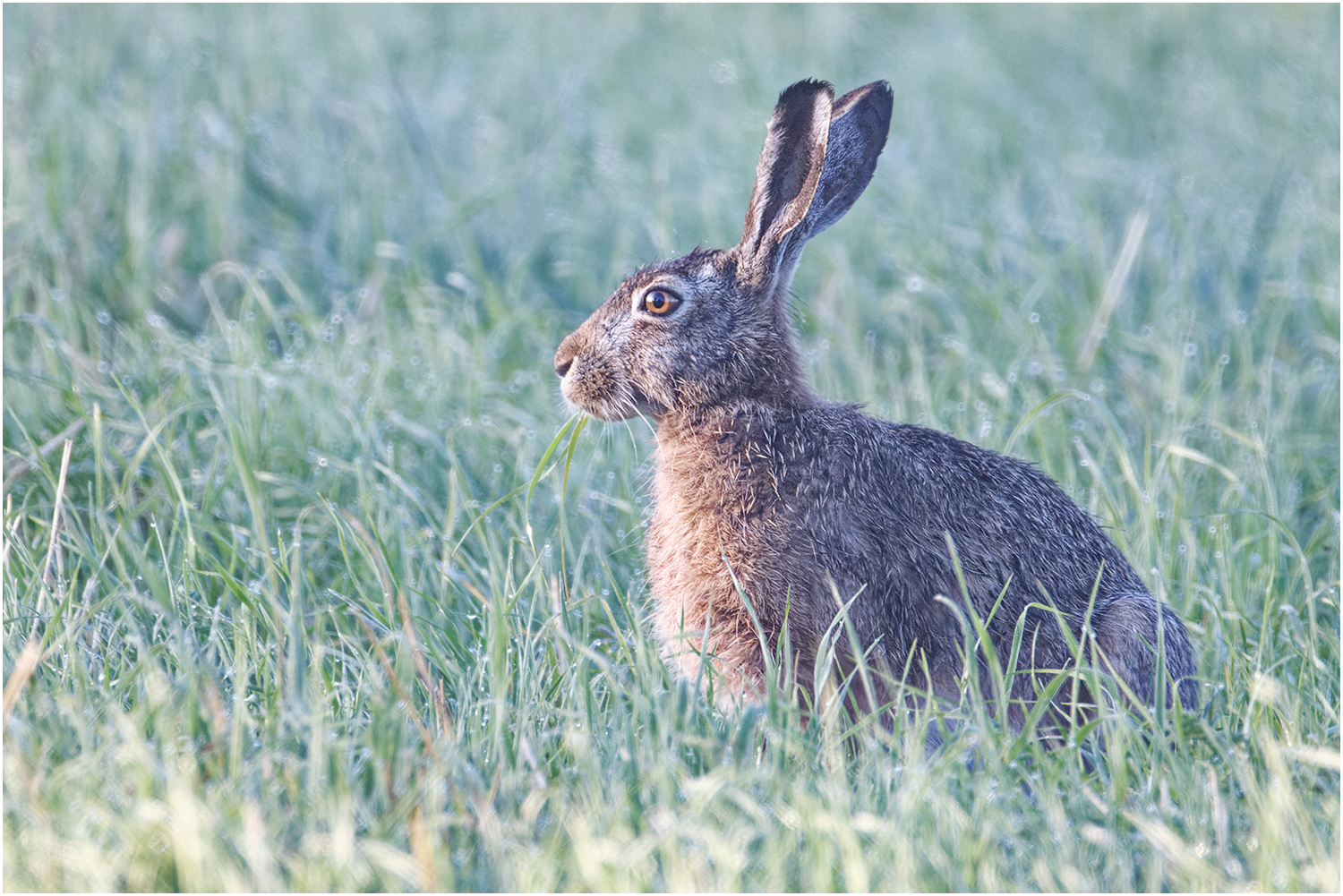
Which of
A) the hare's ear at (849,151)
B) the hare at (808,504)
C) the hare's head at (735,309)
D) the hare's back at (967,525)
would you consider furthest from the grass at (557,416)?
the hare's ear at (849,151)

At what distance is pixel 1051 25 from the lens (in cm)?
987

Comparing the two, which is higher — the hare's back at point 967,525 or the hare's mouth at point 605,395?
the hare's mouth at point 605,395

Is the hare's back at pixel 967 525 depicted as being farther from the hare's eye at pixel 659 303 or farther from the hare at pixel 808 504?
the hare's eye at pixel 659 303

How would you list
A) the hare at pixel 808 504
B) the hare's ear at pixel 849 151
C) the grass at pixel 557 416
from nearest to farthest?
the grass at pixel 557 416 < the hare at pixel 808 504 < the hare's ear at pixel 849 151

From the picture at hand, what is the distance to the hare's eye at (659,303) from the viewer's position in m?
4.05

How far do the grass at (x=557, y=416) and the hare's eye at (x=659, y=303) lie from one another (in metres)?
0.74

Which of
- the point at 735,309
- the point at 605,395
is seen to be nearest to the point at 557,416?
the point at 605,395

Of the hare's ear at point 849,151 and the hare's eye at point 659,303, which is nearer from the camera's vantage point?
the hare's ear at point 849,151

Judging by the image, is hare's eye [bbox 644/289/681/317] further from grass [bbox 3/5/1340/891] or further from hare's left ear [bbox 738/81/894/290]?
grass [bbox 3/5/1340/891]

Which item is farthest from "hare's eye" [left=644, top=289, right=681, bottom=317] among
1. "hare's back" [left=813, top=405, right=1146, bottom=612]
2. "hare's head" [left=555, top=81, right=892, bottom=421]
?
"hare's back" [left=813, top=405, right=1146, bottom=612]

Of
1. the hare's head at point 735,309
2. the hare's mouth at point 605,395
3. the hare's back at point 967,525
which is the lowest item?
the hare's back at point 967,525

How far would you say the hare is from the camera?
361 cm

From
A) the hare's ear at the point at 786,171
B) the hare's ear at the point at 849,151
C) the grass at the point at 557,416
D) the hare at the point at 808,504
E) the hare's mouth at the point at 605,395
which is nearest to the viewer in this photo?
the grass at the point at 557,416

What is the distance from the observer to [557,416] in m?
5.30
